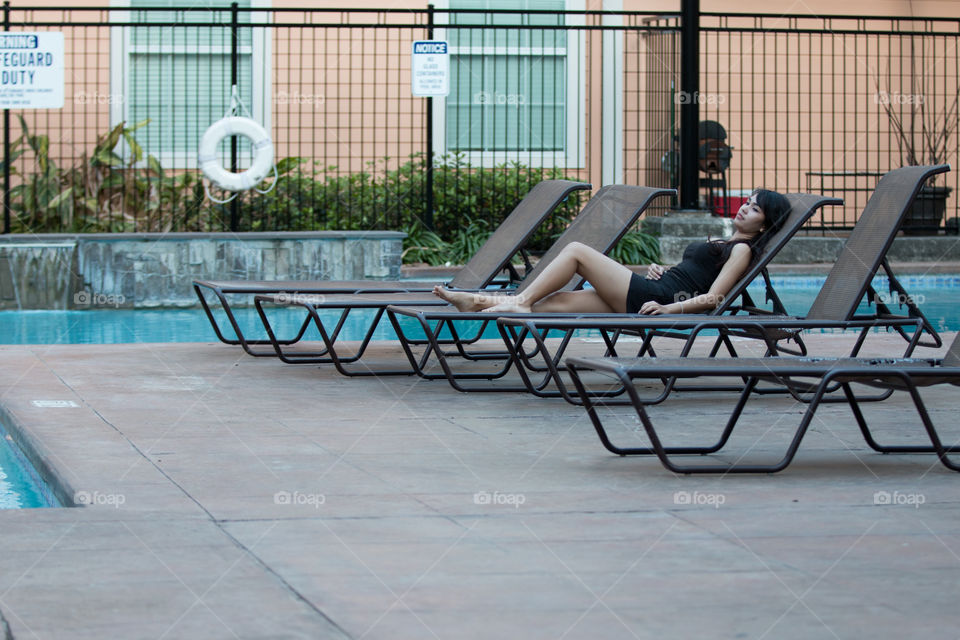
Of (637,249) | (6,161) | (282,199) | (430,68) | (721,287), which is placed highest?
(430,68)

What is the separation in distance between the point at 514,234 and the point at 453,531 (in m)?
4.26

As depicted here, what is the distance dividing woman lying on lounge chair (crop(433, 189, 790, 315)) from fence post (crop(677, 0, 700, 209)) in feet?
22.8

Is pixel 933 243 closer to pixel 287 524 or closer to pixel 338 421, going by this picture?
pixel 338 421

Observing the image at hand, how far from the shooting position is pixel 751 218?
6.78 meters

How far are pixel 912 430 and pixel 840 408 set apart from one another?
693 millimetres

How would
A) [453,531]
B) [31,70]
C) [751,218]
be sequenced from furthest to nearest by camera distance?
1. [31,70]
2. [751,218]
3. [453,531]

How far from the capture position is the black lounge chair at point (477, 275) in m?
7.52

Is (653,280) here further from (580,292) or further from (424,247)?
(424,247)

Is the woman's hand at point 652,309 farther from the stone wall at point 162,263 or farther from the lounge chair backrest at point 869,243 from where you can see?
the stone wall at point 162,263

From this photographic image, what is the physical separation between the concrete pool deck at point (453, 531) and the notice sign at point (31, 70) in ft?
20.7

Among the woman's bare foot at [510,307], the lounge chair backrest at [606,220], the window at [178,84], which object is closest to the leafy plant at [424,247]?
the window at [178,84]

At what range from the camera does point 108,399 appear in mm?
6137

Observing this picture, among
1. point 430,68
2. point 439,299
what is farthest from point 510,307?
point 430,68

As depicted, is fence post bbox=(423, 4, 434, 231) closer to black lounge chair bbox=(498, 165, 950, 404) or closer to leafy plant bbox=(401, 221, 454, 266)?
leafy plant bbox=(401, 221, 454, 266)
